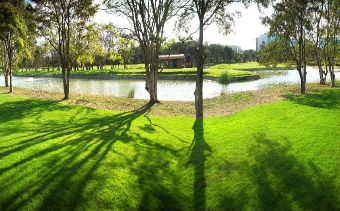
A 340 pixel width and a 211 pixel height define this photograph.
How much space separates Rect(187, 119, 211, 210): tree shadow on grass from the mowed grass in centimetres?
3

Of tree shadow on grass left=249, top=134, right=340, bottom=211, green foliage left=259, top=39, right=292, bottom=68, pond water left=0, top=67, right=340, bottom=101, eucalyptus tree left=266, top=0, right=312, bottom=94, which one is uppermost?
eucalyptus tree left=266, top=0, right=312, bottom=94

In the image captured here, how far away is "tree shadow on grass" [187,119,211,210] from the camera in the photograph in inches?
354

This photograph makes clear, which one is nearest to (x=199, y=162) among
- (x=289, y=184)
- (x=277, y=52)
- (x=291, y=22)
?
(x=289, y=184)

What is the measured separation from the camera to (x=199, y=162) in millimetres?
11633

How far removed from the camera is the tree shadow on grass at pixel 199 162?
354 inches

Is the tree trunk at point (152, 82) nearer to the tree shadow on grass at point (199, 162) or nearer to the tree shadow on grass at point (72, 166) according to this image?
the tree shadow on grass at point (199, 162)

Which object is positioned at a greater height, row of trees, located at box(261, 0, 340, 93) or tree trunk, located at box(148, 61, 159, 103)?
row of trees, located at box(261, 0, 340, 93)

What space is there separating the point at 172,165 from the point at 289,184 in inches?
160

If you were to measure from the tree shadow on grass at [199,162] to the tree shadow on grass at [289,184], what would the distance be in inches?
63.6

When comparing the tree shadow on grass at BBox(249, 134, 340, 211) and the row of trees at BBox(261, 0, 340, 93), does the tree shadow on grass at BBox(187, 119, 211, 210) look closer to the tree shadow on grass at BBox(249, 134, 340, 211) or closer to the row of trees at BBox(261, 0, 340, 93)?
the tree shadow on grass at BBox(249, 134, 340, 211)

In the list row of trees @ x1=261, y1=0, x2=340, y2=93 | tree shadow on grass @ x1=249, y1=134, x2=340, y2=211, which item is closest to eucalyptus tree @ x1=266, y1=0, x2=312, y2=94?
row of trees @ x1=261, y1=0, x2=340, y2=93

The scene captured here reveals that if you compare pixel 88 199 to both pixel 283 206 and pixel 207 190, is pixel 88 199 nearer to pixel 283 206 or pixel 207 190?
Result: pixel 207 190

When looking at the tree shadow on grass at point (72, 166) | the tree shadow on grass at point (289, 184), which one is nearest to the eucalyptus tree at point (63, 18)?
the tree shadow on grass at point (72, 166)

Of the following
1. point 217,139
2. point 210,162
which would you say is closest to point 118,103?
point 217,139
